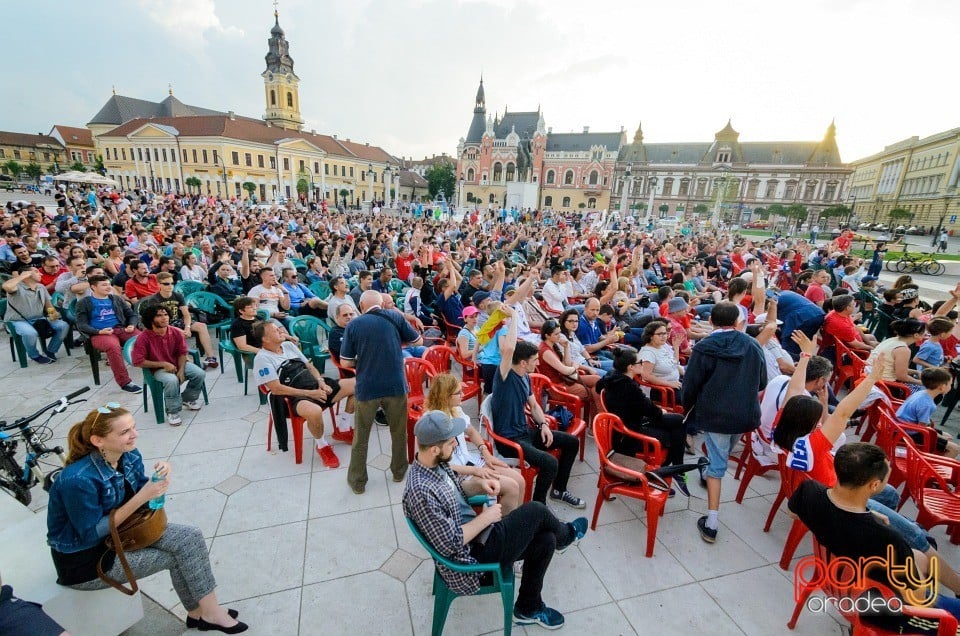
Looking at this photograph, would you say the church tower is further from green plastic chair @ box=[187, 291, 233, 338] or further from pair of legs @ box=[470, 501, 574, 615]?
pair of legs @ box=[470, 501, 574, 615]

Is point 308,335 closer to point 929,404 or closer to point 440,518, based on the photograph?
point 440,518

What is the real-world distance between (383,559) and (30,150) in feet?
348

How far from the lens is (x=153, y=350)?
4.44m

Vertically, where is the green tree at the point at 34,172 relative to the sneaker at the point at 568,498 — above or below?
above

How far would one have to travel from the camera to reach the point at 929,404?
3.64 meters

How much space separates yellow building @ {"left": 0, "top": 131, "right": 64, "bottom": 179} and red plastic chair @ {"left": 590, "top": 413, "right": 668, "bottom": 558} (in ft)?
322

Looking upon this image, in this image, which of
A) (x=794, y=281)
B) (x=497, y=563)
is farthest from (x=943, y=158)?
(x=497, y=563)

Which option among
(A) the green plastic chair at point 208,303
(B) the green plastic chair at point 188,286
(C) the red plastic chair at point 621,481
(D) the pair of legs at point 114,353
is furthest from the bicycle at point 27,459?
(B) the green plastic chair at point 188,286

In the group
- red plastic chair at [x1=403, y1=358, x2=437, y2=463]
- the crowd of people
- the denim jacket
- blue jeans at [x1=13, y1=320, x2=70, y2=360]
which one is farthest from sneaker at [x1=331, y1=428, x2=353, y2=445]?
blue jeans at [x1=13, y1=320, x2=70, y2=360]

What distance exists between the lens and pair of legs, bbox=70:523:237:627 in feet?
7.17

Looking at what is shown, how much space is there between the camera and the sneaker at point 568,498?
350 cm

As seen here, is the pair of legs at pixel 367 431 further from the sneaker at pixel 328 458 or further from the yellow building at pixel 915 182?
the yellow building at pixel 915 182

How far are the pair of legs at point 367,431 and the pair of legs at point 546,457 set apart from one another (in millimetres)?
903

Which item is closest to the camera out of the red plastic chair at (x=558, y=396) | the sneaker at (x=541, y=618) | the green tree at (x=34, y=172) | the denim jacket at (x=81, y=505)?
the denim jacket at (x=81, y=505)
